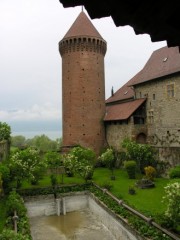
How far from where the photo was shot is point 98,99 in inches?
1661

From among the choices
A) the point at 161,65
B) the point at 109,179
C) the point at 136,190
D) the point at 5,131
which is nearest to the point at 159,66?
the point at 161,65

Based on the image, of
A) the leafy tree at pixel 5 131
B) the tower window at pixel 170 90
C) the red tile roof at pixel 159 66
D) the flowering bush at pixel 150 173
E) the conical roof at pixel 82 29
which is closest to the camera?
the flowering bush at pixel 150 173

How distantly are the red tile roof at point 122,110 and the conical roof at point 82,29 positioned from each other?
1058 cm

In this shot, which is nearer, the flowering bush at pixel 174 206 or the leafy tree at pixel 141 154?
the flowering bush at pixel 174 206

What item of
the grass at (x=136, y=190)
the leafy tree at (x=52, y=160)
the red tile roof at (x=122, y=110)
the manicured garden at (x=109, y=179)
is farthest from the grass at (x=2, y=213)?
the red tile roof at (x=122, y=110)

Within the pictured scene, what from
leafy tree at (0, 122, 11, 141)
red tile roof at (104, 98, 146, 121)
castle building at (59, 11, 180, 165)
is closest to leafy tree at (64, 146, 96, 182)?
castle building at (59, 11, 180, 165)

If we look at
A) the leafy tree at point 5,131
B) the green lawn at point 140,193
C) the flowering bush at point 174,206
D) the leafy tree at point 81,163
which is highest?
the leafy tree at point 5,131

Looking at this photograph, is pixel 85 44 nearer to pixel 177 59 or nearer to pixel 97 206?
pixel 177 59

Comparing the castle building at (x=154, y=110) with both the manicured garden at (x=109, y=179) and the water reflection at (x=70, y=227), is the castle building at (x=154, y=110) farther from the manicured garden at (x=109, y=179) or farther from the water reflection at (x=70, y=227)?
the water reflection at (x=70, y=227)

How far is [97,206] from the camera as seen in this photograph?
2592 cm

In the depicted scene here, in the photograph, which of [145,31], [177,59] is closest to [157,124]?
[177,59]

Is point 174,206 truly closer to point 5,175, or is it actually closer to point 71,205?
point 71,205

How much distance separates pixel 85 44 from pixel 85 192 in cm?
2128

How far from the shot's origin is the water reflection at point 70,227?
21719 millimetres
